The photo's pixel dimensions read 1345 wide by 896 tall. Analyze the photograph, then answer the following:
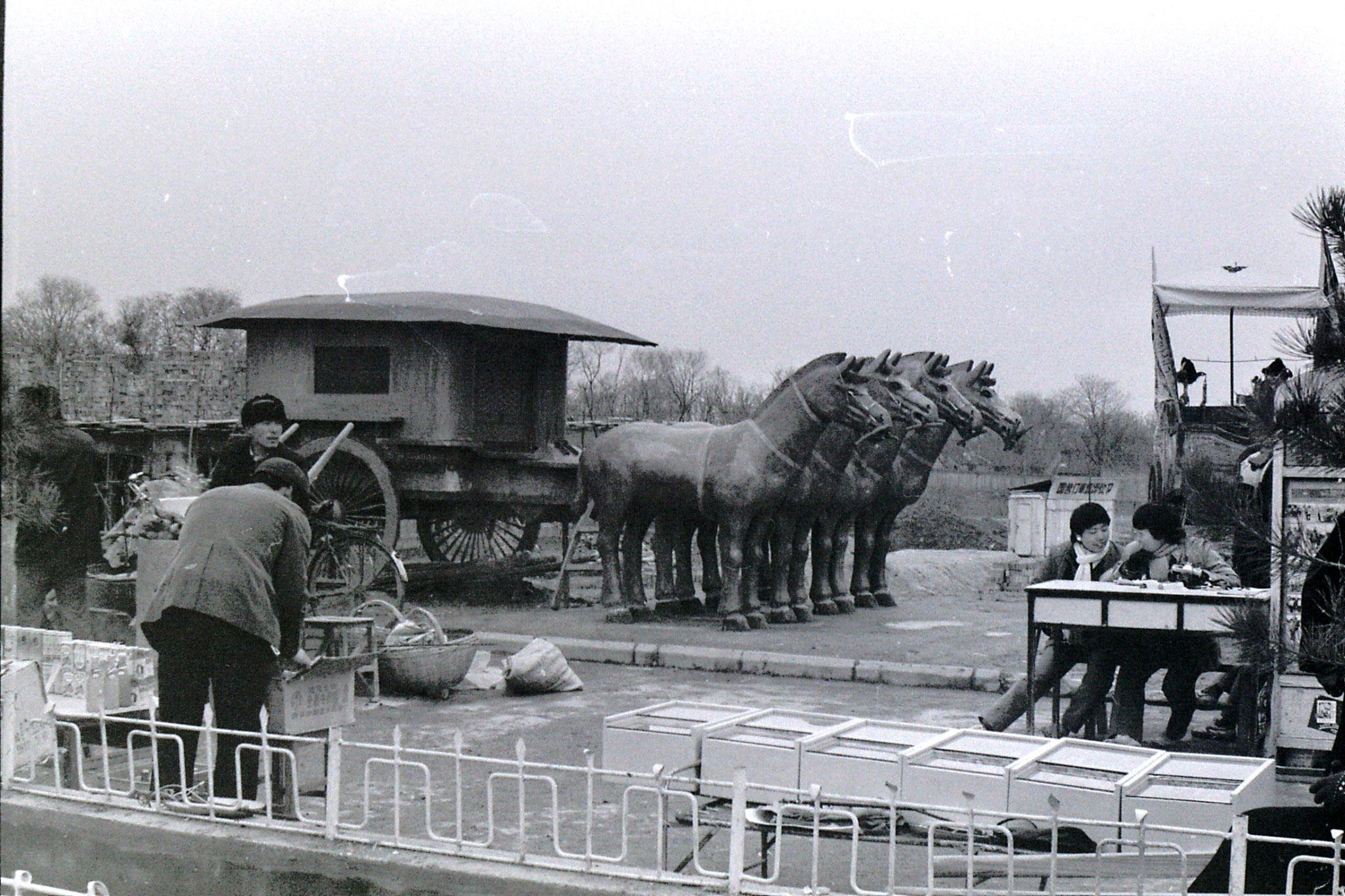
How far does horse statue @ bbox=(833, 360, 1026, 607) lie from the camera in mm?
5152

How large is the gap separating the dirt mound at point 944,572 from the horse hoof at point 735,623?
63 centimetres

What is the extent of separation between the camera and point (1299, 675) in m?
4.96

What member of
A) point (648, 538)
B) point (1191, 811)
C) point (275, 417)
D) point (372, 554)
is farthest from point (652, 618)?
point (1191, 811)

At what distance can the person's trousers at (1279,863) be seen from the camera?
323 centimetres

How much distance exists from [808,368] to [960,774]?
7.53 ft

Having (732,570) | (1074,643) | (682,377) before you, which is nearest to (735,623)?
(732,570)

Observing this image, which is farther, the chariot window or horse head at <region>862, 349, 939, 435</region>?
the chariot window

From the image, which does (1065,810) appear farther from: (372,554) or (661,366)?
(372,554)

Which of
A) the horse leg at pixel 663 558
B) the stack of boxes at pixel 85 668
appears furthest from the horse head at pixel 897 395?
the stack of boxes at pixel 85 668

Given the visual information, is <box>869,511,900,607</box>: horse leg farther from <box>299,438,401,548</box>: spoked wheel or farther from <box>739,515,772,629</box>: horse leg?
<box>299,438,401,548</box>: spoked wheel

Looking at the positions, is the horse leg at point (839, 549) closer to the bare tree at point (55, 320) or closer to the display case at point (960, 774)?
the display case at point (960, 774)

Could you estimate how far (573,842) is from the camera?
4316mm

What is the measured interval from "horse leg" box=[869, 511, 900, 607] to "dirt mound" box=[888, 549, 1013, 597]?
27 mm

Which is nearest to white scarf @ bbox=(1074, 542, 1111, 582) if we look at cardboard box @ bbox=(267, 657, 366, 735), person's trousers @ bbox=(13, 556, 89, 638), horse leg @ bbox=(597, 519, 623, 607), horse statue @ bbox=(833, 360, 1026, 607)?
horse statue @ bbox=(833, 360, 1026, 607)
